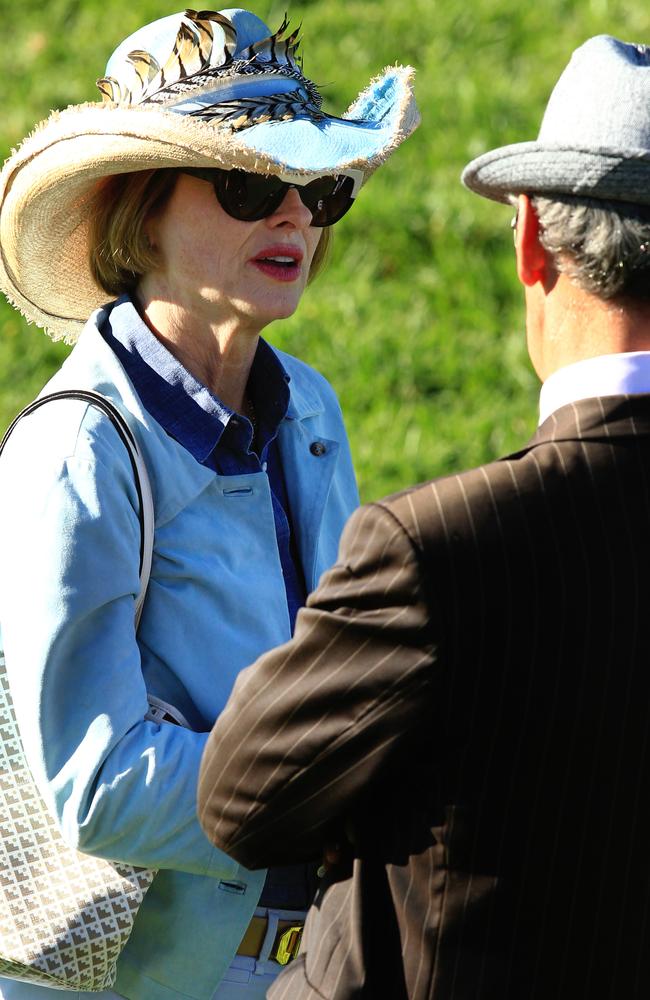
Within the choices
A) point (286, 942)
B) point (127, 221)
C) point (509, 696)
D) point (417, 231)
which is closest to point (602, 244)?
point (509, 696)

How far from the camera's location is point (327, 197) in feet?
8.96

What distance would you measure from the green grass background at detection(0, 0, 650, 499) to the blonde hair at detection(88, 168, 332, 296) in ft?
9.29

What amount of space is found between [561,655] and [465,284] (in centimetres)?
473

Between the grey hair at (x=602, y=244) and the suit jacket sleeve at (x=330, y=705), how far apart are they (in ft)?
1.37

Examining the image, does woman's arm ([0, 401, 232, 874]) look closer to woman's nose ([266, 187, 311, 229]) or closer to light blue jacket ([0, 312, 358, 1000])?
light blue jacket ([0, 312, 358, 1000])

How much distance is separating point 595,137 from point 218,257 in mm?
928

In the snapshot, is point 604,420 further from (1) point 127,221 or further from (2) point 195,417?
(1) point 127,221

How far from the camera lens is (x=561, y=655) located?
171cm

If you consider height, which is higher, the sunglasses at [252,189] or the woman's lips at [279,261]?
the sunglasses at [252,189]

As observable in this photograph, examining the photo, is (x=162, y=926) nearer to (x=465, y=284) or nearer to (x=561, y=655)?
(x=561, y=655)

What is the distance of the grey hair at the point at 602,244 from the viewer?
1.80 m

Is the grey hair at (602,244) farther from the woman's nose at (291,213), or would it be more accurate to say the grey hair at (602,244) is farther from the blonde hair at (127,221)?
the blonde hair at (127,221)

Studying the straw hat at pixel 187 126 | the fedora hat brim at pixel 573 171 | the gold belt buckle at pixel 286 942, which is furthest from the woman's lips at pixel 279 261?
the gold belt buckle at pixel 286 942

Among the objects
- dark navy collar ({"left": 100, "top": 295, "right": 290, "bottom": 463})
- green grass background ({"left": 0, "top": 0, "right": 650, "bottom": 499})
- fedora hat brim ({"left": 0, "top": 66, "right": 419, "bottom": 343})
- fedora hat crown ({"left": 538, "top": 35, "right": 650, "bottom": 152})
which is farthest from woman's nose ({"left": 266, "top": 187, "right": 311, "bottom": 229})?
green grass background ({"left": 0, "top": 0, "right": 650, "bottom": 499})
